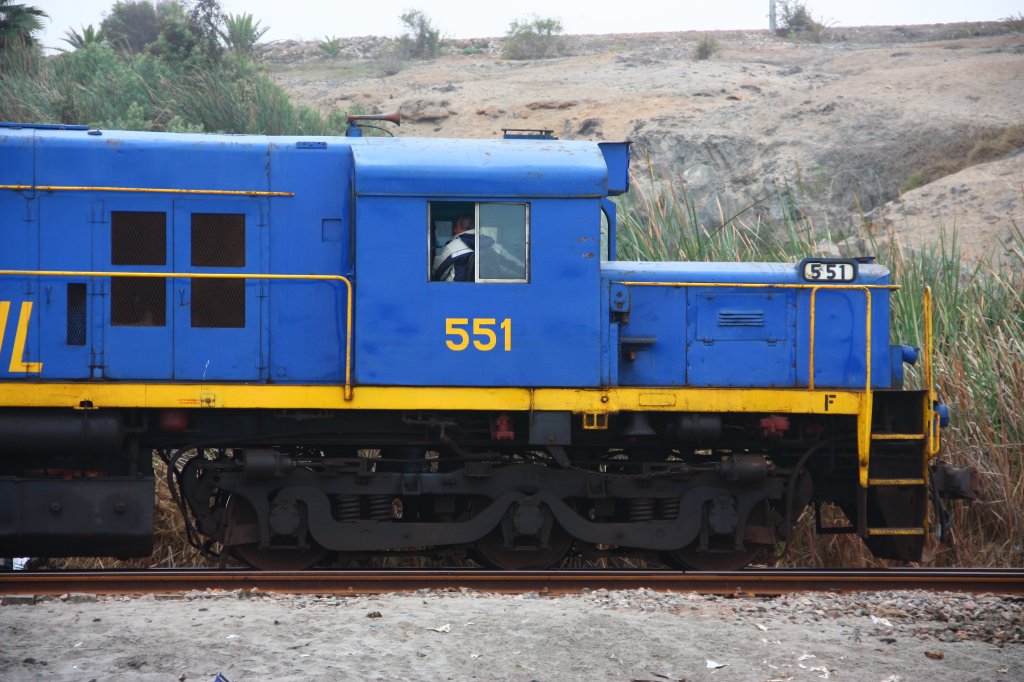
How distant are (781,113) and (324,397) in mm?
18150

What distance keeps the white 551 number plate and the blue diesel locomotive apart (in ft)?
0.05

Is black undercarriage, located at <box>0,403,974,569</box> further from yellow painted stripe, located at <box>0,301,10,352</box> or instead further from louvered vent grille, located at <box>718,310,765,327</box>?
louvered vent grille, located at <box>718,310,765,327</box>

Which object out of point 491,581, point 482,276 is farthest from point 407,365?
point 491,581

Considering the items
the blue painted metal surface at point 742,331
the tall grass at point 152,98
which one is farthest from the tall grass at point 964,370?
the tall grass at point 152,98

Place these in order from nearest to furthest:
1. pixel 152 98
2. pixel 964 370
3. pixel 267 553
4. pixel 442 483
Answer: pixel 442 483
pixel 267 553
pixel 964 370
pixel 152 98

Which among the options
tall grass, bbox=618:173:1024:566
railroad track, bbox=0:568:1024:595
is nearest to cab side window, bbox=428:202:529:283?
railroad track, bbox=0:568:1024:595

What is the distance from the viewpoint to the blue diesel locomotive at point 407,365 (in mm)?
7172

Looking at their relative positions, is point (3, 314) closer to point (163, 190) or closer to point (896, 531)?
point (163, 190)

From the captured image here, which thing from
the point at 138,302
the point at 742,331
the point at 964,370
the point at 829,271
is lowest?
the point at 964,370

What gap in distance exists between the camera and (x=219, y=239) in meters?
7.51

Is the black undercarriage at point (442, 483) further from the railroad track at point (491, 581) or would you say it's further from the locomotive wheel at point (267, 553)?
the railroad track at point (491, 581)

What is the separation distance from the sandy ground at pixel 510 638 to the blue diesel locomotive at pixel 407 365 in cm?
122

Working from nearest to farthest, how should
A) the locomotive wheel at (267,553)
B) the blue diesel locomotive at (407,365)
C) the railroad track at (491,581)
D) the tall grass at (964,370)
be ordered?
the railroad track at (491,581), the blue diesel locomotive at (407,365), the locomotive wheel at (267,553), the tall grass at (964,370)

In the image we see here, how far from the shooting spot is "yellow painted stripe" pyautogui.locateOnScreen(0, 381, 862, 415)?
7.07 m
